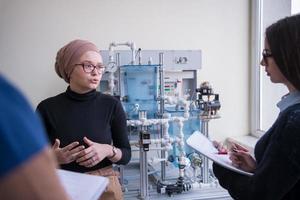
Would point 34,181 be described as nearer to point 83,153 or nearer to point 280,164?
point 280,164

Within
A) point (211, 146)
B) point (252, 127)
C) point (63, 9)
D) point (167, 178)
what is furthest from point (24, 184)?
point (252, 127)

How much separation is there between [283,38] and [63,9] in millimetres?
1994

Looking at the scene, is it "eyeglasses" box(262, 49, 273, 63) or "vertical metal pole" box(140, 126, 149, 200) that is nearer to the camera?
"eyeglasses" box(262, 49, 273, 63)

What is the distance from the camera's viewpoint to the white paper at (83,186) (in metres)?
0.73

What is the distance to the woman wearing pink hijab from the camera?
1.32m

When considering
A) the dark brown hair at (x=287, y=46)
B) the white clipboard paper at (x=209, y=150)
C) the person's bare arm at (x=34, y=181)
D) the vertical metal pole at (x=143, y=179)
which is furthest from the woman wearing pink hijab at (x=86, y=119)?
the person's bare arm at (x=34, y=181)

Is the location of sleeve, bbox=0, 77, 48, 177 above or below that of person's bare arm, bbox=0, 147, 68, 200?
above

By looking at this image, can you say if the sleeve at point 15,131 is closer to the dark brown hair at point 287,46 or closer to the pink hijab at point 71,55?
the dark brown hair at point 287,46

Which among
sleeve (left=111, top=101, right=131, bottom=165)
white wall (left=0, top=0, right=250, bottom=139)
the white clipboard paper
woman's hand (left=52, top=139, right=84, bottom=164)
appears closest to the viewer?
the white clipboard paper

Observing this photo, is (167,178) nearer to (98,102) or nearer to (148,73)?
(148,73)

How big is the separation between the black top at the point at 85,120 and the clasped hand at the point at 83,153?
57mm

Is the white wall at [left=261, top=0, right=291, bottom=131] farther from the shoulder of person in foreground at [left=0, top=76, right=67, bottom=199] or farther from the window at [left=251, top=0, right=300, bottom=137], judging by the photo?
the shoulder of person in foreground at [left=0, top=76, right=67, bottom=199]

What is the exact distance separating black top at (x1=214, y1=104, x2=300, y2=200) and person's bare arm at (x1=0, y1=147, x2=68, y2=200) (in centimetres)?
73

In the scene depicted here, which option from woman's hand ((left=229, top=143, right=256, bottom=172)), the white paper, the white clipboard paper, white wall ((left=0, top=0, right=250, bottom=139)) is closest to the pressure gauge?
white wall ((left=0, top=0, right=250, bottom=139))
